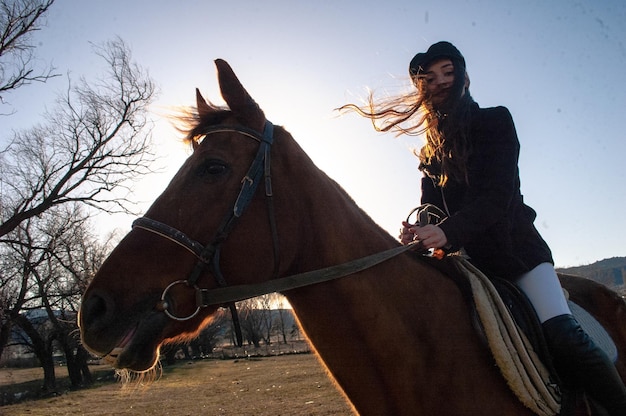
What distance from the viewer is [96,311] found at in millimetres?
2031

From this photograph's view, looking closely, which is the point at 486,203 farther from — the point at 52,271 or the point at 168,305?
the point at 52,271

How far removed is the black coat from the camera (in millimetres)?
2518

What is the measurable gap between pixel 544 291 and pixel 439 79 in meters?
1.55

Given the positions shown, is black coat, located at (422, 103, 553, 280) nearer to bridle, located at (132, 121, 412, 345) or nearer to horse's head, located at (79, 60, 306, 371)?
bridle, located at (132, 121, 412, 345)

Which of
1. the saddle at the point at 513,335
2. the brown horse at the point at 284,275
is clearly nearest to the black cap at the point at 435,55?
the brown horse at the point at 284,275

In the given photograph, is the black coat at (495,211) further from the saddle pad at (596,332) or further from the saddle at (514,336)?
the saddle pad at (596,332)

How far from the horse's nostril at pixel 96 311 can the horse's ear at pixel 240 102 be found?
3.73 ft

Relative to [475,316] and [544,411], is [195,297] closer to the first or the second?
[475,316]

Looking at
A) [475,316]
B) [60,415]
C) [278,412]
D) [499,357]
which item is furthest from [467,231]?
[60,415]

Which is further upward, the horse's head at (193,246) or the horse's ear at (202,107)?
the horse's ear at (202,107)

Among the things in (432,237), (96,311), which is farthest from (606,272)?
(96,311)

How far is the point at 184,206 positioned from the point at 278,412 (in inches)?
491

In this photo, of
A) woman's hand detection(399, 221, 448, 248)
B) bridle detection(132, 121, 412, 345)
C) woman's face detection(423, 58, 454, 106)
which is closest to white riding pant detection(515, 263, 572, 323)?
woman's hand detection(399, 221, 448, 248)

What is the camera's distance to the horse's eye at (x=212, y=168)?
2.34 meters
